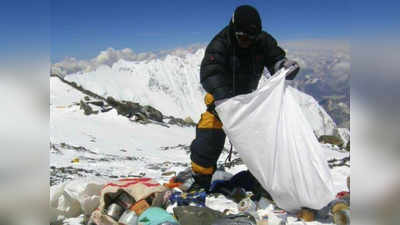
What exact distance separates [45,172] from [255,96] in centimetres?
179

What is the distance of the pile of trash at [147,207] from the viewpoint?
244cm

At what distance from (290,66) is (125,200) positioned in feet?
5.19

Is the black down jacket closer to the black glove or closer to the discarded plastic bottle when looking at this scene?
the black glove

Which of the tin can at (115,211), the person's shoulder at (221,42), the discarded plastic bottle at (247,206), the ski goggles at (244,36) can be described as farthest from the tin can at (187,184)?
the ski goggles at (244,36)

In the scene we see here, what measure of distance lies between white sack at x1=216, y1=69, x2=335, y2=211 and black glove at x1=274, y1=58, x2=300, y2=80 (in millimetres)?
77

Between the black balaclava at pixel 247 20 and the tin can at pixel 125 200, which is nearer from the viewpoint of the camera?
the tin can at pixel 125 200

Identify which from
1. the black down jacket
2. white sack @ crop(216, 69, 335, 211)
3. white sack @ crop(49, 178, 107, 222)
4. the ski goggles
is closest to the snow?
white sack @ crop(49, 178, 107, 222)

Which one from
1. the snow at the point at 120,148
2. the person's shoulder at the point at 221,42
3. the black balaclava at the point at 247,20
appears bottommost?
the snow at the point at 120,148

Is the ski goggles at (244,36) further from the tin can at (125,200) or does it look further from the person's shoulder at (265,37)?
the tin can at (125,200)

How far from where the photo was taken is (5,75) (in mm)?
1221

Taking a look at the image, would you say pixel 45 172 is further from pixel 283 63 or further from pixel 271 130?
pixel 283 63

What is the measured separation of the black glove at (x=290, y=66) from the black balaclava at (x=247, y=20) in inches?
13.7

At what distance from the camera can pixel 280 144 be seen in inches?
104

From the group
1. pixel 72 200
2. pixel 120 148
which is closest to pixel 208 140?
pixel 72 200
